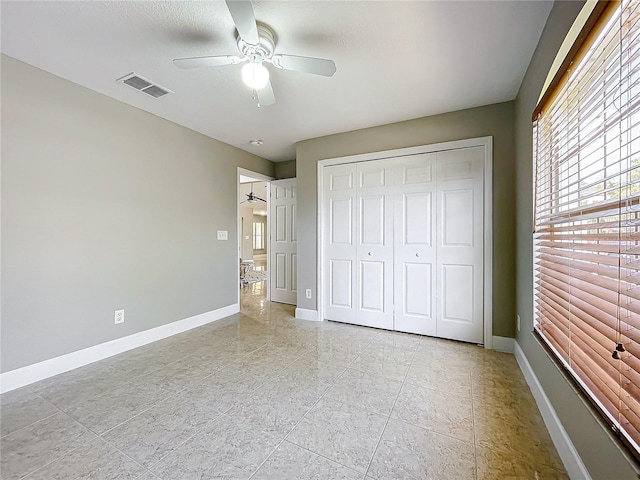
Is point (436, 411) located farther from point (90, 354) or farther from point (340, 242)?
point (90, 354)

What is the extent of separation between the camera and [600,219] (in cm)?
110

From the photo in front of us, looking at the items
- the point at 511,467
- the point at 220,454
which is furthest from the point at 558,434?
the point at 220,454

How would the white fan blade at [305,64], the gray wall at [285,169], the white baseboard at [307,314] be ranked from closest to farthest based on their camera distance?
the white fan blade at [305,64] < the white baseboard at [307,314] < the gray wall at [285,169]

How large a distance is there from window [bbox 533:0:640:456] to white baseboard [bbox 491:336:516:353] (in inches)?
45.3

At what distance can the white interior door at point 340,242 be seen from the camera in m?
3.48

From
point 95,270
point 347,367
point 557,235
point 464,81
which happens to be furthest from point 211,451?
point 464,81

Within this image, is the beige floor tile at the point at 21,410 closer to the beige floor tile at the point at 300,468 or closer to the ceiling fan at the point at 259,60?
the beige floor tile at the point at 300,468

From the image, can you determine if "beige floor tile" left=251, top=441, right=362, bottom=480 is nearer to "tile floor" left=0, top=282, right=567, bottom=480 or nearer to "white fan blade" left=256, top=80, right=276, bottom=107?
"tile floor" left=0, top=282, right=567, bottom=480

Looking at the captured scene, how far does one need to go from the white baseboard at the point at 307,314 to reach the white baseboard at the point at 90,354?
1.19m

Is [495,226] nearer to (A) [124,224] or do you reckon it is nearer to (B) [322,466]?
(B) [322,466]

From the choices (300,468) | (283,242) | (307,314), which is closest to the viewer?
(300,468)

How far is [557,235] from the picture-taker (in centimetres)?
152

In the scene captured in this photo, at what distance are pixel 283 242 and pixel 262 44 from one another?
3.22 meters

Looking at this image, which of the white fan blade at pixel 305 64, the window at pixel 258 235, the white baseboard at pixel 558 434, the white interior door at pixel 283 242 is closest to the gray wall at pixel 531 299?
the white baseboard at pixel 558 434
